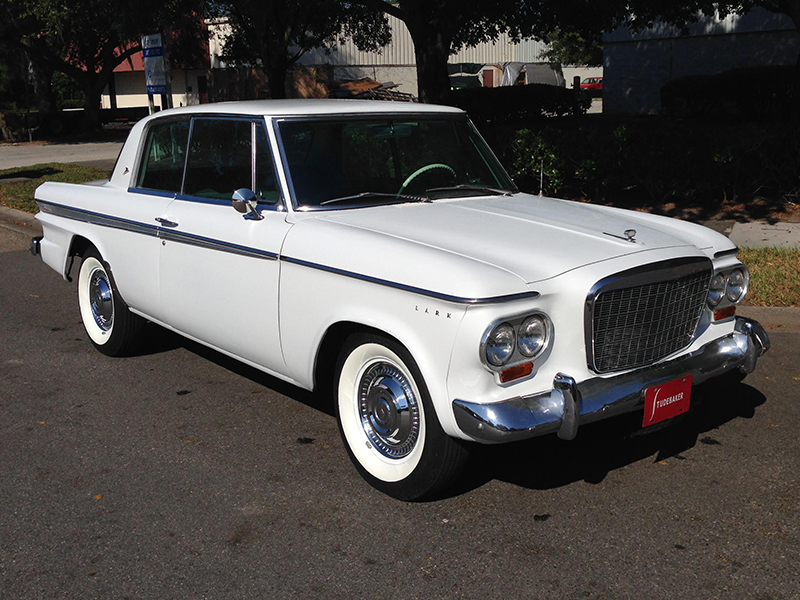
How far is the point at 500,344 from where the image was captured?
11.2ft

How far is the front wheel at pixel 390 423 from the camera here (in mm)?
3639

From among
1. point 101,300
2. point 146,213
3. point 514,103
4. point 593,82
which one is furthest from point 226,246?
point 593,82

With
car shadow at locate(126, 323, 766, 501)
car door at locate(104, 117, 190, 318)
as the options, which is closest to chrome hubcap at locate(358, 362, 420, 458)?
car shadow at locate(126, 323, 766, 501)

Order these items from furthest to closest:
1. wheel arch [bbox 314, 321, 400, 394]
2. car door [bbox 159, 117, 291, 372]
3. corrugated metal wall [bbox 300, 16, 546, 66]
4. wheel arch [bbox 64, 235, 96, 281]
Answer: corrugated metal wall [bbox 300, 16, 546, 66], wheel arch [bbox 64, 235, 96, 281], car door [bbox 159, 117, 291, 372], wheel arch [bbox 314, 321, 400, 394]

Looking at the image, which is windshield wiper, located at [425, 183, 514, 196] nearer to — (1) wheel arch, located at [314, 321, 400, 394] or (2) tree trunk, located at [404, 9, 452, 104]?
(1) wheel arch, located at [314, 321, 400, 394]

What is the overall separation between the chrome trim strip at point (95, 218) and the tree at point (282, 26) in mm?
10824

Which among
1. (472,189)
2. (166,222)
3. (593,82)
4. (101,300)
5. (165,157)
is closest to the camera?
(472,189)

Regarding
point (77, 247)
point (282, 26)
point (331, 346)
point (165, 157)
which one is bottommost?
point (331, 346)

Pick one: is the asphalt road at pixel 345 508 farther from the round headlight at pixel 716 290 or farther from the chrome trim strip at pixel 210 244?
the chrome trim strip at pixel 210 244

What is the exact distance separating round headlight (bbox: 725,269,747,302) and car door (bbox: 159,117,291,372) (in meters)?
2.27

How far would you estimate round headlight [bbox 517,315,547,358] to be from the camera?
11.4ft

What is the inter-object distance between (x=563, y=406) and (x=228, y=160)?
248 centimetres

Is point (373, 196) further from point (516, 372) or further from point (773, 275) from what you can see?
point (773, 275)

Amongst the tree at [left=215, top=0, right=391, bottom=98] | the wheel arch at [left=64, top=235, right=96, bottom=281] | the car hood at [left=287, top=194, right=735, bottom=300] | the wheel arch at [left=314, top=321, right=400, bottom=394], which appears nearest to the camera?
the car hood at [left=287, top=194, right=735, bottom=300]
